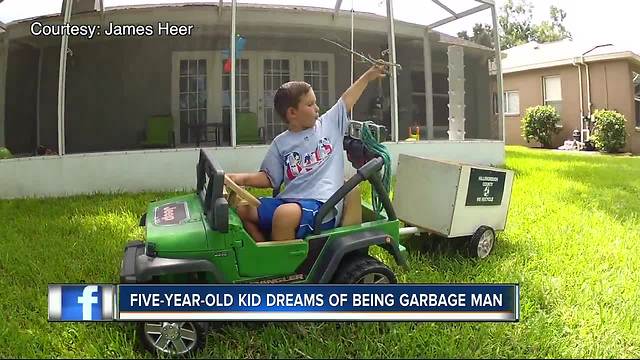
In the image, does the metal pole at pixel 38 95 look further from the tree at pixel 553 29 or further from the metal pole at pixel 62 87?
the tree at pixel 553 29

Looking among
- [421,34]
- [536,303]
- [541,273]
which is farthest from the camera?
[421,34]

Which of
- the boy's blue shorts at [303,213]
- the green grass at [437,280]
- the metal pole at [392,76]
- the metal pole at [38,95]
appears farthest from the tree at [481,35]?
the boy's blue shorts at [303,213]

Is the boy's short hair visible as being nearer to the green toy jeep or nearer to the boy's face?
the boy's face

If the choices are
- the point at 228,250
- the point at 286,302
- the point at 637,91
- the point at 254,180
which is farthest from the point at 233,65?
the point at 637,91

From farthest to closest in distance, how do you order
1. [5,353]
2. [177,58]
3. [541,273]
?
[177,58] < [541,273] < [5,353]

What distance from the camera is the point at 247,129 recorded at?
7066mm

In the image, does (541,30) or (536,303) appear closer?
(536,303)

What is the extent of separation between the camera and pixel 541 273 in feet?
10.4

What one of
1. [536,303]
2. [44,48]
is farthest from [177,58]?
[536,303]

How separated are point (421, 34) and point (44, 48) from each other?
5254 mm

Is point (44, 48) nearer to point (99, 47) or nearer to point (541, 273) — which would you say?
point (99, 47)

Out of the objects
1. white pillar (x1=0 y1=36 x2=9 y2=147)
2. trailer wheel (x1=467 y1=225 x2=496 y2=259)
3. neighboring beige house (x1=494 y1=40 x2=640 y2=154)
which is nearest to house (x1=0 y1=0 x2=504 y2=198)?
white pillar (x1=0 y1=36 x2=9 y2=147)

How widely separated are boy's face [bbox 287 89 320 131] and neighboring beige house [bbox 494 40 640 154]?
658 inches

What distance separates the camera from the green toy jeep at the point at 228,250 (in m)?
2.21
